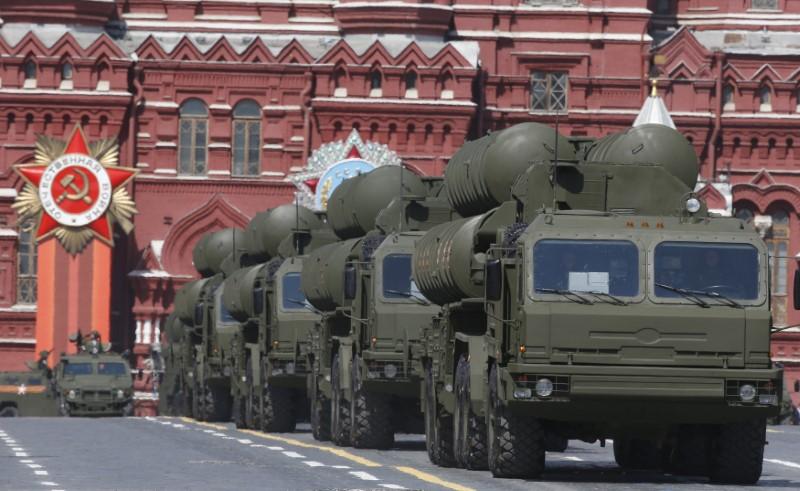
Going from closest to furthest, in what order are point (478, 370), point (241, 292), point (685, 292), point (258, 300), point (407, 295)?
1. point (685, 292)
2. point (478, 370)
3. point (407, 295)
4. point (258, 300)
5. point (241, 292)

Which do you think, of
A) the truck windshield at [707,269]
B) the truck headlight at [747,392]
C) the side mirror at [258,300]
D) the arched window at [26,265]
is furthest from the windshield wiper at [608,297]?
the arched window at [26,265]

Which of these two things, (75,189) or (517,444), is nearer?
(517,444)

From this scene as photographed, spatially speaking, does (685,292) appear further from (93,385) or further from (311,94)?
(311,94)

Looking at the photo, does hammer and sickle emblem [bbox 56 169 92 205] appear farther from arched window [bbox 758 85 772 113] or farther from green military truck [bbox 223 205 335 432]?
green military truck [bbox 223 205 335 432]

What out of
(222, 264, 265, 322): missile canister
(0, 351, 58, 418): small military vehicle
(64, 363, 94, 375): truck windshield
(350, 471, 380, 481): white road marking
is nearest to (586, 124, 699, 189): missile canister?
(350, 471, 380, 481): white road marking

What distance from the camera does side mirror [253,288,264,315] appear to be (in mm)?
41844

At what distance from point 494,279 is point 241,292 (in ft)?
76.1

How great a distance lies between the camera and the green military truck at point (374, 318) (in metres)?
31.4

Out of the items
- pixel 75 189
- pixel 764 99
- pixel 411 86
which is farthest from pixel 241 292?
pixel 764 99

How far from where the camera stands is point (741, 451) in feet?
76.6

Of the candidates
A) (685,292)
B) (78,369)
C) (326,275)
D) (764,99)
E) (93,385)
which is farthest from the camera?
(764,99)

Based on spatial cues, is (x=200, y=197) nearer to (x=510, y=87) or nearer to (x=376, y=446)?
(x=510, y=87)

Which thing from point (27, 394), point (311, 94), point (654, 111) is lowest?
point (27, 394)

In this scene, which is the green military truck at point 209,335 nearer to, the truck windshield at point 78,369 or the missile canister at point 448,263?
the truck windshield at point 78,369
